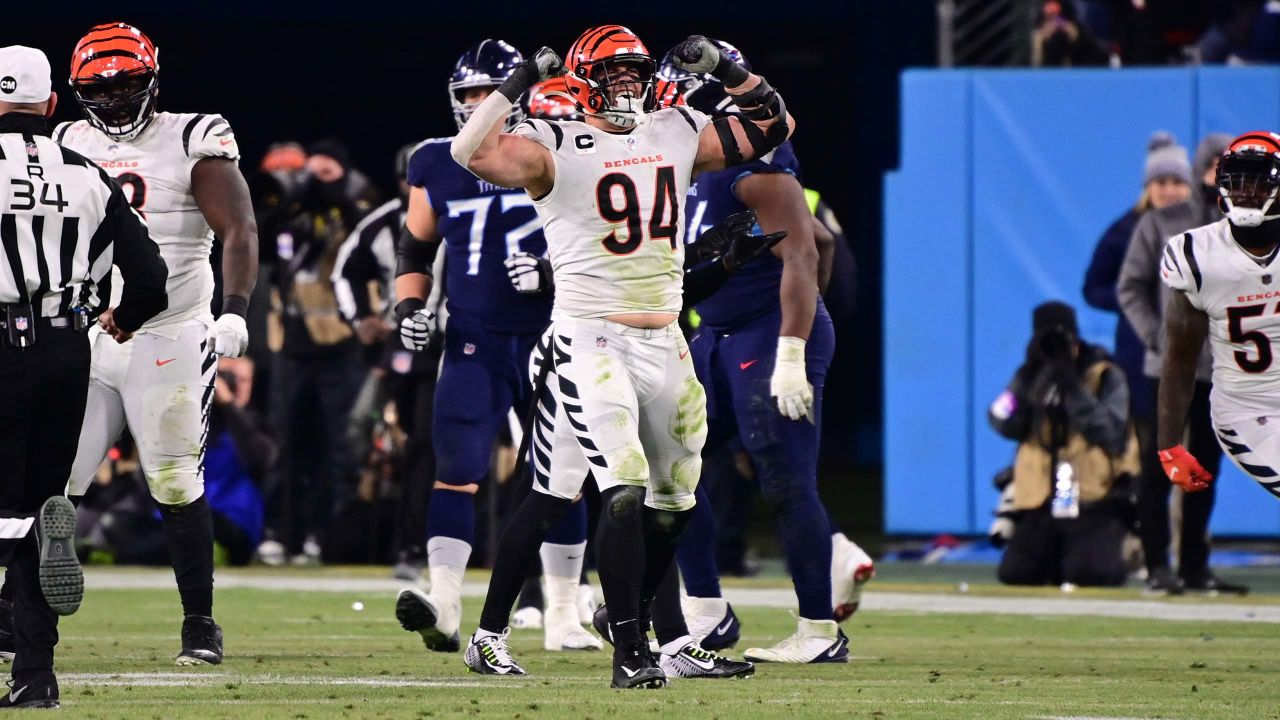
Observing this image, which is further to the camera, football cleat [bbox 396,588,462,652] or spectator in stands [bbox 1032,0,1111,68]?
spectator in stands [bbox 1032,0,1111,68]

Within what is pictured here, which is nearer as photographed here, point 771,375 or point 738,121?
point 738,121

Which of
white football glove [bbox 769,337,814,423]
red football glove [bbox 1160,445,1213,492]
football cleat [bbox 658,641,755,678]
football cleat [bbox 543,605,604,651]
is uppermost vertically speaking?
white football glove [bbox 769,337,814,423]

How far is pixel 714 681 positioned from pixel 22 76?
2.50 m

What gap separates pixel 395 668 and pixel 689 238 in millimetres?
1904

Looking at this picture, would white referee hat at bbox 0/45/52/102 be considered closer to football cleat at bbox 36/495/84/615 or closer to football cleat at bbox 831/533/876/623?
football cleat at bbox 36/495/84/615

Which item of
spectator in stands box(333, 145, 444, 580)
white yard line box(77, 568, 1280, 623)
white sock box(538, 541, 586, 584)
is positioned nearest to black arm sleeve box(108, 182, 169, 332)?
white sock box(538, 541, 586, 584)

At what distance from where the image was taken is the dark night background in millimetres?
19219

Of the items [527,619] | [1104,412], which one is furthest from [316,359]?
[1104,412]

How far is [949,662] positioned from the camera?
7004 millimetres

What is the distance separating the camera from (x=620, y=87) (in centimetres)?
616

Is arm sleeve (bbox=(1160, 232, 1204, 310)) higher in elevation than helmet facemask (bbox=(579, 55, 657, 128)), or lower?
lower

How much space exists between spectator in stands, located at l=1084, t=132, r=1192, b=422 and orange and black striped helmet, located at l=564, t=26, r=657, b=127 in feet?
15.4

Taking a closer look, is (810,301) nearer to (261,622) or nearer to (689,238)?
(689,238)

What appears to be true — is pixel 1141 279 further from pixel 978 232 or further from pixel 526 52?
pixel 526 52
